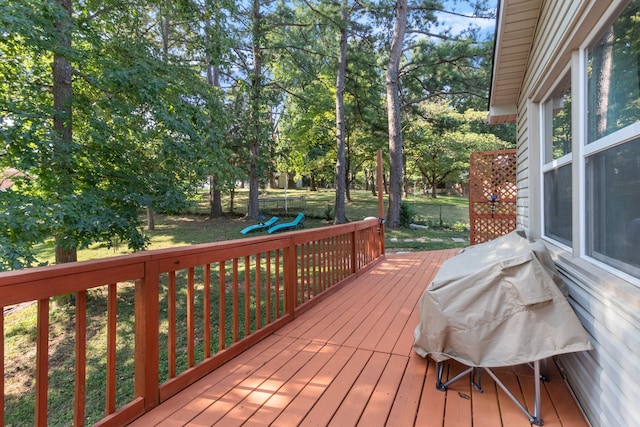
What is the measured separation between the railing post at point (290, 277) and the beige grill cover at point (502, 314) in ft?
4.51

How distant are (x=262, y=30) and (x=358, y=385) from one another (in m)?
9.77

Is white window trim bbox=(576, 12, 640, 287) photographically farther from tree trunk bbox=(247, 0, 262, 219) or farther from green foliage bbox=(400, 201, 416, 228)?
green foliage bbox=(400, 201, 416, 228)

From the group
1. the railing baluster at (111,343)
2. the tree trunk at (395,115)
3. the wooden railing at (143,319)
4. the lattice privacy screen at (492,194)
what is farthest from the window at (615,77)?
the tree trunk at (395,115)

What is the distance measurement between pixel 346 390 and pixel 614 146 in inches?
74.3

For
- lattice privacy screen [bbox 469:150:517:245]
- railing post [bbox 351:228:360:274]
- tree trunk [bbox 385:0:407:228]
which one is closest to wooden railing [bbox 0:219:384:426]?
railing post [bbox 351:228:360:274]

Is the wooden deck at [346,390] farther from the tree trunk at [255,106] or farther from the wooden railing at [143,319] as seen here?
the tree trunk at [255,106]

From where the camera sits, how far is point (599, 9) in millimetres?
1664

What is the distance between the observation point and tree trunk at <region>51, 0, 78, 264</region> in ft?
12.5

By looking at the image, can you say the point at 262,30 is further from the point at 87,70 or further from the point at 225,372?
the point at 225,372

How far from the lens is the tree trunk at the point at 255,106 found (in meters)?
9.51

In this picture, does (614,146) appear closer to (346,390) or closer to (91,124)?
(346,390)

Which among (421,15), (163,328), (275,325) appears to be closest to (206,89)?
(163,328)

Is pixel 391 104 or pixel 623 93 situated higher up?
pixel 391 104

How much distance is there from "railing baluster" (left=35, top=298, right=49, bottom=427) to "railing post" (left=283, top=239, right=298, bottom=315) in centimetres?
188
